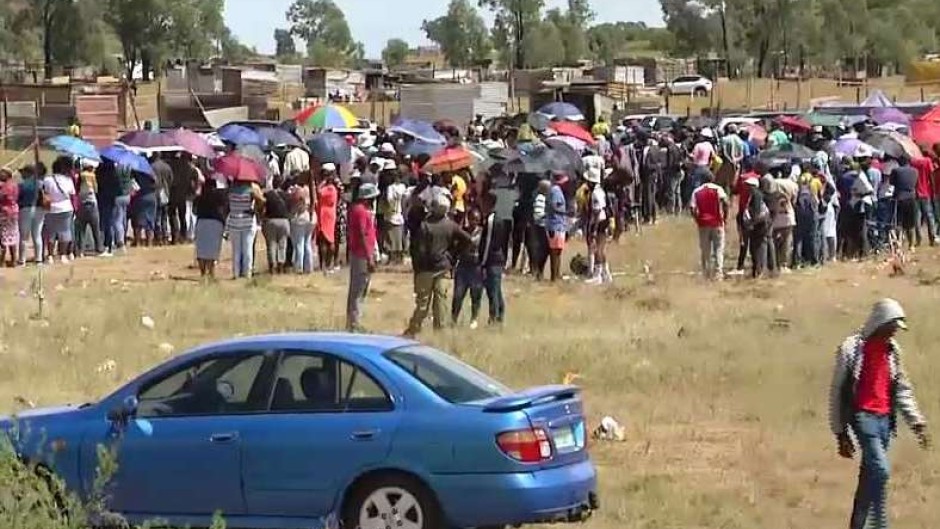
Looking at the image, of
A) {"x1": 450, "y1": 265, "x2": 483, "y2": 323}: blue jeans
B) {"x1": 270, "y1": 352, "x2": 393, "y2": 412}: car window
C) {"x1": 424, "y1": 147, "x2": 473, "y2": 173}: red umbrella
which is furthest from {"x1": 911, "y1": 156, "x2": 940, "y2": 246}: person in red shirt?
{"x1": 270, "y1": 352, "x2": 393, "y2": 412}: car window

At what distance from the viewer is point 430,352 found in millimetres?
10711

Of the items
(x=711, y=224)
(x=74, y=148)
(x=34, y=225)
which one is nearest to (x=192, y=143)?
(x=74, y=148)

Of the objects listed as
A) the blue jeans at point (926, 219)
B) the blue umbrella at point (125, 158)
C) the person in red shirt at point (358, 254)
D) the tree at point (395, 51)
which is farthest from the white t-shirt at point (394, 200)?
the tree at point (395, 51)

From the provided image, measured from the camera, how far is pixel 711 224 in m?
23.7

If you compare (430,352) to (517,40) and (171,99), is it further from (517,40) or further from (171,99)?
(517,40)

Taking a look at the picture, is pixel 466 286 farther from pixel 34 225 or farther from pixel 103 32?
pixel 103 32

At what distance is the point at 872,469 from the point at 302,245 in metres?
15.2

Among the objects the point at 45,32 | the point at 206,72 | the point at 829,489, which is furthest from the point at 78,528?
the point at 45,32

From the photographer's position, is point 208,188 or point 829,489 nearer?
point 829,489

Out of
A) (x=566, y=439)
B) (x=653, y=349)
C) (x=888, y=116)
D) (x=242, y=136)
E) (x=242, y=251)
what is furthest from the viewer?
(x=888, y=116)

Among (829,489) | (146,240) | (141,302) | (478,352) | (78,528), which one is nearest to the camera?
(78,528)

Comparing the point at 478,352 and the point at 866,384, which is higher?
the point at 866,384

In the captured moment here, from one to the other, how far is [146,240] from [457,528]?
61.9ft

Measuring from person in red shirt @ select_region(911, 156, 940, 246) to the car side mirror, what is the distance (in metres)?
19.0
